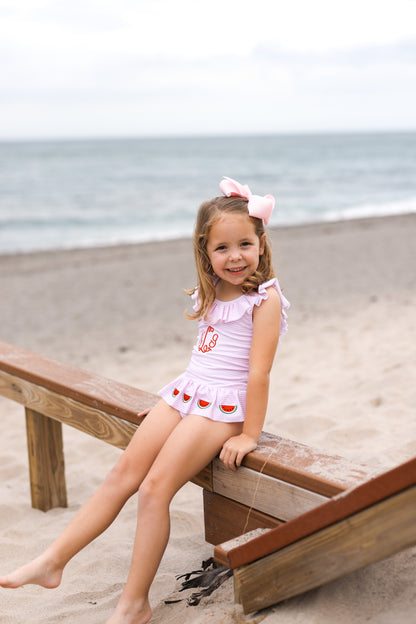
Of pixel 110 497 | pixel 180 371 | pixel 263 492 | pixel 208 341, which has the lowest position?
pixel 180 371

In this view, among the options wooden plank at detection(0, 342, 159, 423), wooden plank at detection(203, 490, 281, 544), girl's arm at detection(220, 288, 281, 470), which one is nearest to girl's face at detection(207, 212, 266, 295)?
girl's arm at detection(220, 288, 281, 470)

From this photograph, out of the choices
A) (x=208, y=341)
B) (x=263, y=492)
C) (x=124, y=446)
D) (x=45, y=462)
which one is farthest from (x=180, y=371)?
(x=263, y=492)

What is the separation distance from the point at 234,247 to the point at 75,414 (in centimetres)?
108

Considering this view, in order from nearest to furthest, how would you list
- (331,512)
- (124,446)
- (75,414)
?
(331,512)
(124,446)
(75,414)

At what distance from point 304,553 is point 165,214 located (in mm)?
21413

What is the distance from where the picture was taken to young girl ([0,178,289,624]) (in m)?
2.04

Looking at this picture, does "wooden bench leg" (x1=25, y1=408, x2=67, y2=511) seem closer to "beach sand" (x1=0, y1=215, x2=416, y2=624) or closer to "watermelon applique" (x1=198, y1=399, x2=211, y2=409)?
"beach sand" (x1=0, y1=215, x2=416, y2=624)

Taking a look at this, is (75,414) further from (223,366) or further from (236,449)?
(236,449)

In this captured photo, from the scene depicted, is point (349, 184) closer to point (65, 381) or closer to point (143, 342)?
point (143, 342)

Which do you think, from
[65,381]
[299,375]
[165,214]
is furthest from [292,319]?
[165,214]

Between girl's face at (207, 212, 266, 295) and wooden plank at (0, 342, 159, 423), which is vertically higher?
girl's face at (207, 212, 266, 295)

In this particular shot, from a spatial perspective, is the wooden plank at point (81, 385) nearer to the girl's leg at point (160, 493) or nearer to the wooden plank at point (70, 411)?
the wooden plank at point (70, 411)

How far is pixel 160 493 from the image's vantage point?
2037mm

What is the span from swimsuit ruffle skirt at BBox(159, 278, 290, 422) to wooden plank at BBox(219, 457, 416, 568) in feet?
1.67
